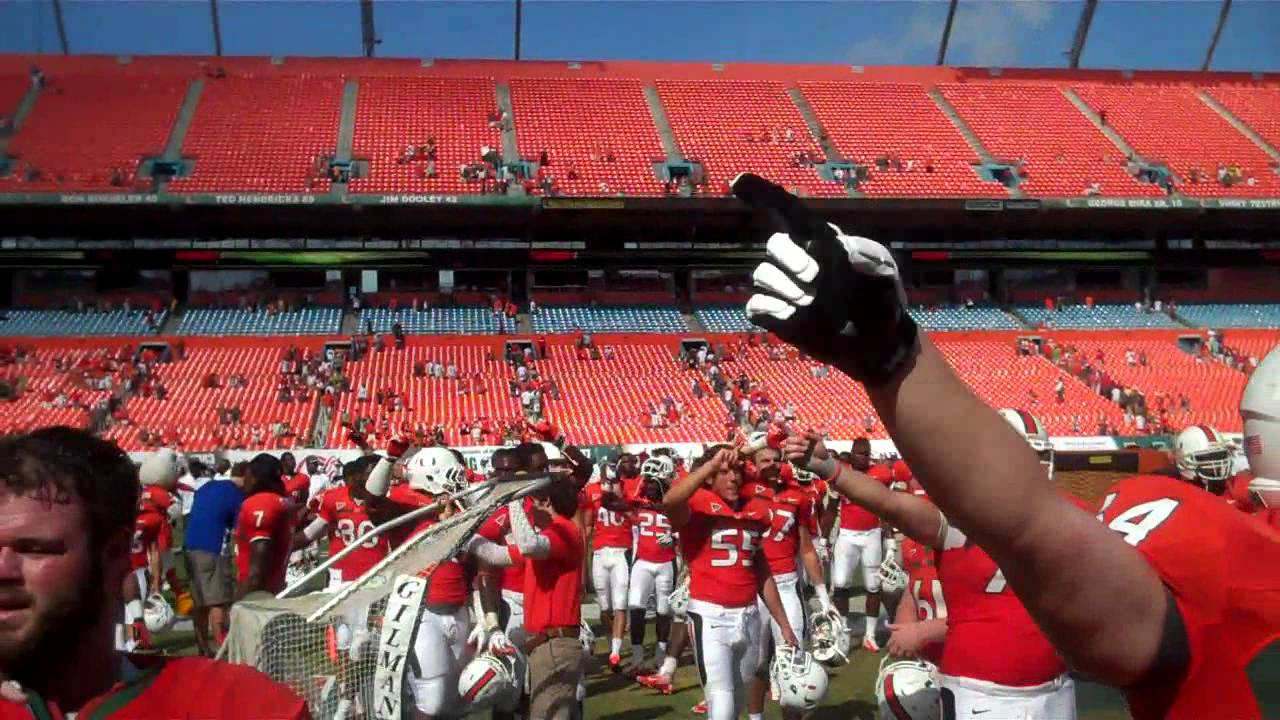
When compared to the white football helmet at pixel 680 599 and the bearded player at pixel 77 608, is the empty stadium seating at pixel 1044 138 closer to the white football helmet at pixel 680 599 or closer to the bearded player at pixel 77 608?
the white football helmet at pixel 680 599

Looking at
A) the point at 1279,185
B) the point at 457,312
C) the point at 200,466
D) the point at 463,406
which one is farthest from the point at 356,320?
the point at 1279,185

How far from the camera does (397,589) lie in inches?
125

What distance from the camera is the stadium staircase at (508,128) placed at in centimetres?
3562

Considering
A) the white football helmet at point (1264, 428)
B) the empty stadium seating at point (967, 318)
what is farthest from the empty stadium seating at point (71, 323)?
the white football helmet at point (1264, 428)

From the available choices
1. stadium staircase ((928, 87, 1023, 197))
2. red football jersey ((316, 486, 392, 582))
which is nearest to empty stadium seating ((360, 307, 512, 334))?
stadium staircase ((928, 87, 1023, 197))

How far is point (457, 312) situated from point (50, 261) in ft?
39.9

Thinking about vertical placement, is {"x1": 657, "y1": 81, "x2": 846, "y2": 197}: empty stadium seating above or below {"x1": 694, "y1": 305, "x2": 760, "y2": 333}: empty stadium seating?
above

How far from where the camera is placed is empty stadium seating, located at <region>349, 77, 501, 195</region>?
33.4 metres

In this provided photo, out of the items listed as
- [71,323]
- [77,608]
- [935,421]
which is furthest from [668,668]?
[71,323]

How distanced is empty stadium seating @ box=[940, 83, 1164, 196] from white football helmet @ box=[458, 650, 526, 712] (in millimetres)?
32830

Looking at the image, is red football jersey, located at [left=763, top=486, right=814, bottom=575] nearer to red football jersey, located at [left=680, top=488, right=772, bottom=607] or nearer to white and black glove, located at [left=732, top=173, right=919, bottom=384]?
red football jersey, located at [left=680, top=488, right=772, bottom=607]

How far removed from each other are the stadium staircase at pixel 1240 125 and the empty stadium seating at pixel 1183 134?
222mm

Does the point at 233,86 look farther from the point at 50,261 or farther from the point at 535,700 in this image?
the point at 535,700

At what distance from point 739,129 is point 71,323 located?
22.1 metres
